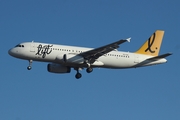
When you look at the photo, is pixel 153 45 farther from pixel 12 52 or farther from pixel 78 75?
pixel 12 52

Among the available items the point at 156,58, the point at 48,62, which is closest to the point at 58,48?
the point at 48,62

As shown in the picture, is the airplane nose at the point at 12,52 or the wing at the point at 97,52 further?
the airplane nose at the point at 12,52

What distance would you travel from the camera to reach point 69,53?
232 ft

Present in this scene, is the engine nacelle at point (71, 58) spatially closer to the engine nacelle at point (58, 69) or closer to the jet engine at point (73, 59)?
the jet engine at point (73, 59)

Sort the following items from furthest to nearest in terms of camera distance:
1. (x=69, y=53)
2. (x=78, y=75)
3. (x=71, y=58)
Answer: (x=78, y=75), (x=69, y=53), (x=71, y=58)

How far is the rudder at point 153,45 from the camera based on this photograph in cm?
7781

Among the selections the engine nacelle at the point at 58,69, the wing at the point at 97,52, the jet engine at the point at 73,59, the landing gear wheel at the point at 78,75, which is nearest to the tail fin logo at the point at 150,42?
the wing at the point at 97,52

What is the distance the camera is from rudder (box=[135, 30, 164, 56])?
255ft

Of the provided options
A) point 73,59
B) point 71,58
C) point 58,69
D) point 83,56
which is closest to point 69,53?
point 71,58

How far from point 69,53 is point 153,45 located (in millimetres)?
15222

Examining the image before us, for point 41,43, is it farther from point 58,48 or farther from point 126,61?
point 126,61

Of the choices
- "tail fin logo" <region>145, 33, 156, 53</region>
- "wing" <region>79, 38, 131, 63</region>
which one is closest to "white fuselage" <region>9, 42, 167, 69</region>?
"wing" <region>79, 38, 131, 63</region>

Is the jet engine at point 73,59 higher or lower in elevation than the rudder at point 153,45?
lower

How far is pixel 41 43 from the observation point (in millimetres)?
70562
